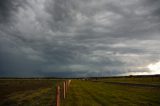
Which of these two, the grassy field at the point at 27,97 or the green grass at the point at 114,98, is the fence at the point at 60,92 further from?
the grassy field at the point at 27,97

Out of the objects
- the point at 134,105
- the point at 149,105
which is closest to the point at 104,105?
the point at 134,105

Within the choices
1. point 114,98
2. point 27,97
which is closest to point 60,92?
point 27,97

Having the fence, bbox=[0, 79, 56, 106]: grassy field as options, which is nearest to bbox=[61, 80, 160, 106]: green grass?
the fence

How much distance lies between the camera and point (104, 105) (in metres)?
18.6

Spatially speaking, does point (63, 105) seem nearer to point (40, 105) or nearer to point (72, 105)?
point (72, 105)

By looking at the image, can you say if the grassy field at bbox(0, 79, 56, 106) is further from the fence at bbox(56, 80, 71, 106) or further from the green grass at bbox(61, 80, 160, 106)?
the green grass at bbox(61, 80, 160, 106)

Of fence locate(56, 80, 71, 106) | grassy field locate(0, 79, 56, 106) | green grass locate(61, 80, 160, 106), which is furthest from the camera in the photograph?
grassy field locate(0, 79, 56, 106)

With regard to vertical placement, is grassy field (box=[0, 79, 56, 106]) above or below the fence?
below

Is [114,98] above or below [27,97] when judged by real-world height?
below

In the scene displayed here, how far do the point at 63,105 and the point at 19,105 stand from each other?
4.77 metres

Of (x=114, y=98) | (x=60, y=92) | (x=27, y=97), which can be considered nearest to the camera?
(x=114, y=98)

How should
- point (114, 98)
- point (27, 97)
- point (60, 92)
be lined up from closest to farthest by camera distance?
point (114, 98), point (27, 97), point (60, 92)

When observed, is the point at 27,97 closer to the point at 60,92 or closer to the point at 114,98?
the point at 60,92

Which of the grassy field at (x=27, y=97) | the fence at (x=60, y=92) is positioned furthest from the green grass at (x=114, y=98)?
the grassy field at (x=27, y=97)
